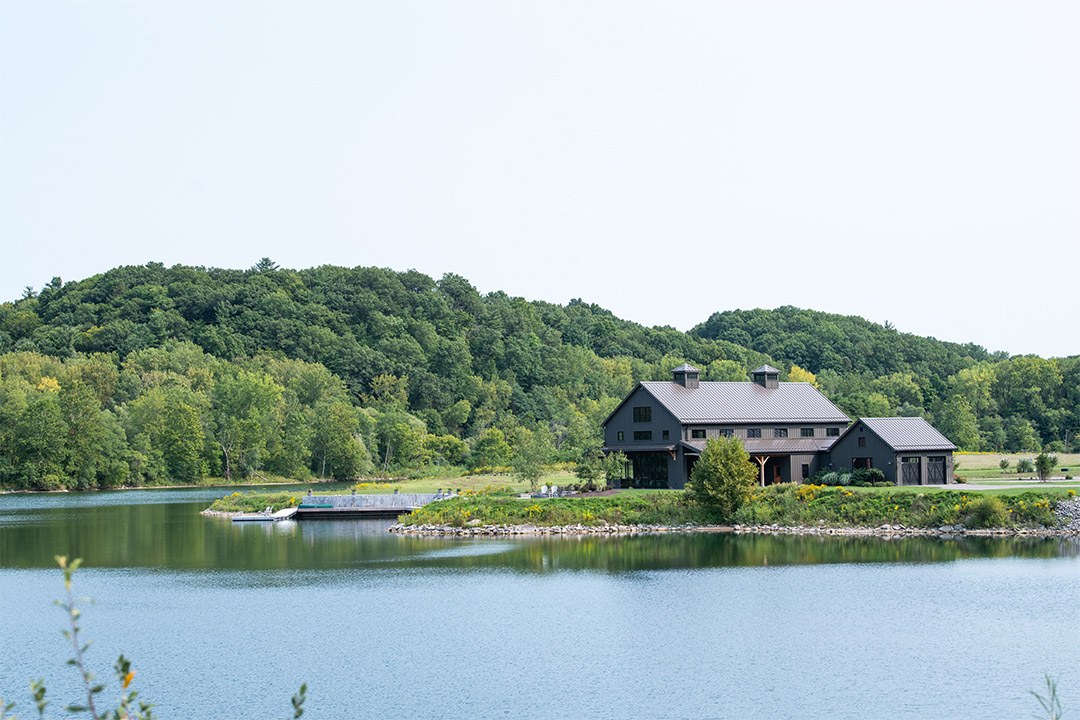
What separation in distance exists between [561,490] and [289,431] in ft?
159

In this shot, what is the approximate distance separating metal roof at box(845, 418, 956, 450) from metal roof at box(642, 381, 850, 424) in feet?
16.2

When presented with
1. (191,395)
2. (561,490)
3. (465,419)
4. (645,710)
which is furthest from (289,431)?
(645,710)

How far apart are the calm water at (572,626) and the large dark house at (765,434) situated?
1051 centimetres

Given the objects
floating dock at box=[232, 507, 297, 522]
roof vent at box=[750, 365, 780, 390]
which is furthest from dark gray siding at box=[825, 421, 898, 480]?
floating dock at box=[232, 507, 297, 522]

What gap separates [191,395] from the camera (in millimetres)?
95938

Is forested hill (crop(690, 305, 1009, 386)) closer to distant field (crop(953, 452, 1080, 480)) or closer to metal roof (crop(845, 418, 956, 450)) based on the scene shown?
distant field (crop(953, 452, 1080, 480))

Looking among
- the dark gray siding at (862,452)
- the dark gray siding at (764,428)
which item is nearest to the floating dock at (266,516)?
the dark gray siding at (764,428)

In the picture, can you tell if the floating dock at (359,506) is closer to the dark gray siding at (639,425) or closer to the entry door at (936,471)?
the dark gray siding at (639,425)

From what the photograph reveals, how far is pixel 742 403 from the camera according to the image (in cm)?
5712

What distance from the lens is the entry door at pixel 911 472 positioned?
5041 cm

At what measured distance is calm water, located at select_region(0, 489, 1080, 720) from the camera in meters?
20.6

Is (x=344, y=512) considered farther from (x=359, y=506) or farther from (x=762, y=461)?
(x=762, y=461)

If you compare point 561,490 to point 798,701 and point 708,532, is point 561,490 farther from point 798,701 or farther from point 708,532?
point 798,701

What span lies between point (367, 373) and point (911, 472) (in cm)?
7574
